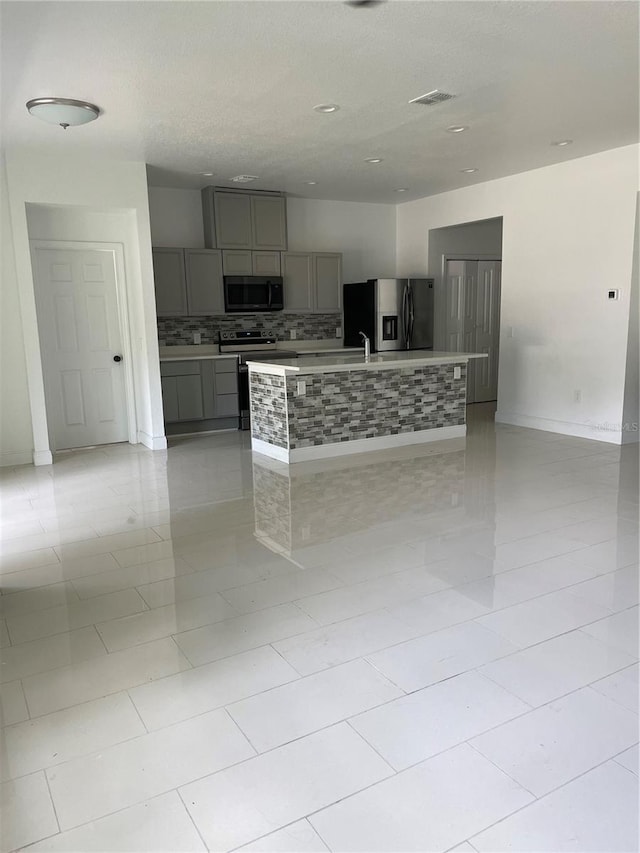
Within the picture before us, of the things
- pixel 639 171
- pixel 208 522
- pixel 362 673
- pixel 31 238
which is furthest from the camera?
pixel 31 238

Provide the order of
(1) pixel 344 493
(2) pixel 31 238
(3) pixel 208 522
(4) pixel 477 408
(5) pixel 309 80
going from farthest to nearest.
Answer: (4) pixel 477 408, (2) pixel 31 238, (1) pixel 344 493, (3) pixel 208 522, (5) pixel 309 80

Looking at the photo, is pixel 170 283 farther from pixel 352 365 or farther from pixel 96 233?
pixel 352 365

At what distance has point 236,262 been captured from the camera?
7.07 meters

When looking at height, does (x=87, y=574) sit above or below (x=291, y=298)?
below

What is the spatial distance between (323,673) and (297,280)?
5919mm

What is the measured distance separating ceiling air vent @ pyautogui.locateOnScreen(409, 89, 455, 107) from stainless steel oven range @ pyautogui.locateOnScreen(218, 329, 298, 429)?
3.18 meters

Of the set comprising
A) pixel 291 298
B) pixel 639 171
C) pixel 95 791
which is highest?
pixel 639 171

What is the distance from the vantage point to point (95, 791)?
179cm

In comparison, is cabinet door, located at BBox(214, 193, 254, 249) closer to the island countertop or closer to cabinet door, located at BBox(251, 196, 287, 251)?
cabinet door, located at BBox(251, 196, 287, 251)

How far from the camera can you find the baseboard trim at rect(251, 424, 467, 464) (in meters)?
5.53

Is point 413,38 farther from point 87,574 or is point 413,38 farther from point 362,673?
point 87,574

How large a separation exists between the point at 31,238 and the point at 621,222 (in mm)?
5472

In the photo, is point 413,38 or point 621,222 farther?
point 621,222

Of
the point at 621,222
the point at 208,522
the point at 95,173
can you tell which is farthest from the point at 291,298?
the point at 208,522
